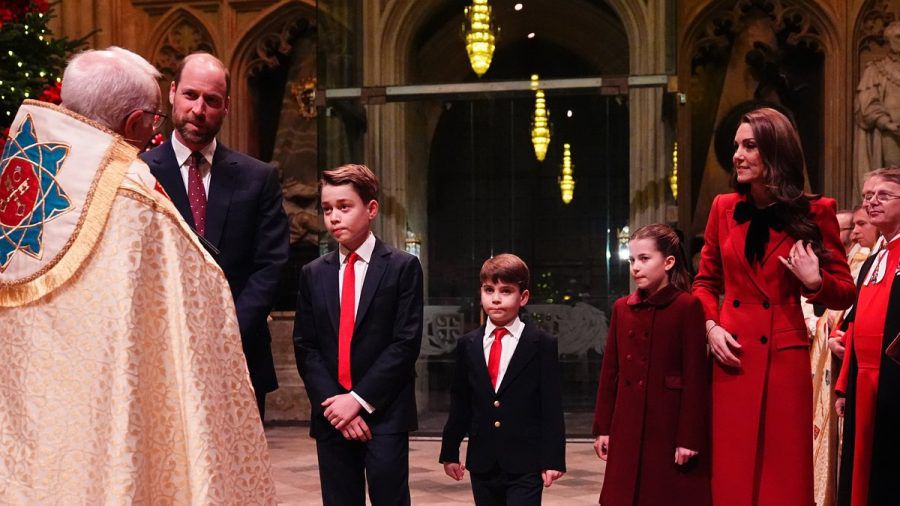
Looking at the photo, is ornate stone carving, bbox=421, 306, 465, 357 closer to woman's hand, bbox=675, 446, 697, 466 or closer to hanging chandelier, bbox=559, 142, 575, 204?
hanging chandelier, bbox=559, 142, 575, 204

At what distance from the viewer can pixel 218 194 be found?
3.80 metres

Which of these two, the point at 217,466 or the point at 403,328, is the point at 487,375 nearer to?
the point at 403,328

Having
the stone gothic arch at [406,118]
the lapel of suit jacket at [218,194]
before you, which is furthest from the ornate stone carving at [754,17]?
the lapel of suit jacket at [218,194]

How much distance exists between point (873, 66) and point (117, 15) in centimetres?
791

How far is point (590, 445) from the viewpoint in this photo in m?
9.06

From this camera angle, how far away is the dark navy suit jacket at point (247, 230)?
3.76 m

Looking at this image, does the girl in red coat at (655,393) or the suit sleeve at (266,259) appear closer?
the suit sleeve at (266,259)

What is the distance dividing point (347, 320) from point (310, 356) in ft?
0.62

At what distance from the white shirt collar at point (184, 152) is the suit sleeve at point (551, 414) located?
1.45 metres

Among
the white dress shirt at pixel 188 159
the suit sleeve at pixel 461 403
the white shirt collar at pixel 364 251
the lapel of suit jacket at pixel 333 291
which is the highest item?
the white dress shirt at pixel 188 159

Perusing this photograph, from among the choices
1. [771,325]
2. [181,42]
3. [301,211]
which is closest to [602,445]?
[771,325]

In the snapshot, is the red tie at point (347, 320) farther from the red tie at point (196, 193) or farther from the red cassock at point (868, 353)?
the red cassock at point (868, 353)

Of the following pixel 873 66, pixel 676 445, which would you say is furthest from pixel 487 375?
pixel 873 66

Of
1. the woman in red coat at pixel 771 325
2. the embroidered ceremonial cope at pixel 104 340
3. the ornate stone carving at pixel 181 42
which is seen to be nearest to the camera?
the embroidered ceremonial cope at pixel 104 340
